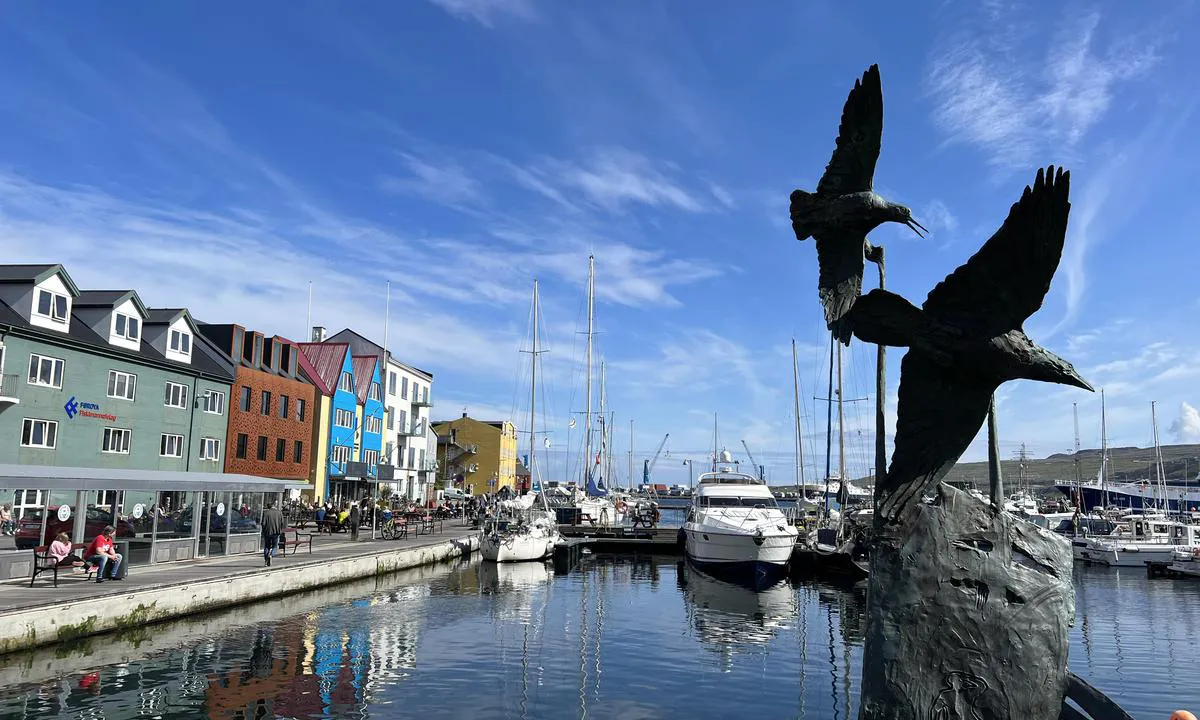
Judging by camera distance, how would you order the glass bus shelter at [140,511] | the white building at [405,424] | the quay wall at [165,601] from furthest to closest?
the white building at [405,424] < the glass bus shelter at [140,511] < the quay wall at [165,601]

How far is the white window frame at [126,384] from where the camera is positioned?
113ft

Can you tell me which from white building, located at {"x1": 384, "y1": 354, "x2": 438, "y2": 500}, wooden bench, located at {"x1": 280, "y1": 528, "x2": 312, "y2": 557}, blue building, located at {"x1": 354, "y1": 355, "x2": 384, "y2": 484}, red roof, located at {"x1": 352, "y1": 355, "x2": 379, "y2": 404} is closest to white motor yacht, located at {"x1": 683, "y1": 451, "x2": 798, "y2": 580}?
wooden bench, located at {"x1": 280, "y1": 528, "x2": 312, "y2": 557}

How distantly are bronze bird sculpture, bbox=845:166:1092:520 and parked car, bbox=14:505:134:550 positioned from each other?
20.7m

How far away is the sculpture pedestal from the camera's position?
743cm

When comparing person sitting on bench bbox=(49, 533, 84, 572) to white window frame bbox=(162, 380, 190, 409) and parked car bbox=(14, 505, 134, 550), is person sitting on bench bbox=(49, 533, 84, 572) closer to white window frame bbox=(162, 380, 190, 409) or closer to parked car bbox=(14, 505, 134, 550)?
parked car bbox=(14, 505, 134, 550)

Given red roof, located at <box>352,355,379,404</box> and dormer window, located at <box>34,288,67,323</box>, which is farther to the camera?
red roof, located at <box>352,355,379,404</box>

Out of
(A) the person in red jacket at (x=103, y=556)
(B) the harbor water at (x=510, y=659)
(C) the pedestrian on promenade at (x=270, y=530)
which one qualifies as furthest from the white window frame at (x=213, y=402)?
(A) the person in red jacket at (x=103, y=556)

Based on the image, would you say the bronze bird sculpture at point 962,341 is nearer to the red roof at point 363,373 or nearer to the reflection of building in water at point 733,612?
the reflection of building in water at point 733,612

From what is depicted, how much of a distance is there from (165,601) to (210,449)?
25425 mm

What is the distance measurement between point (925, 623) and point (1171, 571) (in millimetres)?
39019

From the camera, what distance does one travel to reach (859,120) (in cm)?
839

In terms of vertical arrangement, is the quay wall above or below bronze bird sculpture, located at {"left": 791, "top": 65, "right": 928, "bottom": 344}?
below

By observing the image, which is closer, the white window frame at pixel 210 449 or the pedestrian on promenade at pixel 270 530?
the pedestrian on promenade at pixel 270 530

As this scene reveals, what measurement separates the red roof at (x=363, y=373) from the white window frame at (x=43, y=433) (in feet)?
84.4
